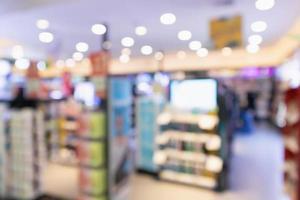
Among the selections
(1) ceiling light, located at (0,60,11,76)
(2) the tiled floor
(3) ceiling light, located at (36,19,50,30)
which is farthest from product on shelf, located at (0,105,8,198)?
(1) ceiling light, located at (0,60,11,76)

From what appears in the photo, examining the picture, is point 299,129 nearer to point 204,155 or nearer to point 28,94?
point 204,155

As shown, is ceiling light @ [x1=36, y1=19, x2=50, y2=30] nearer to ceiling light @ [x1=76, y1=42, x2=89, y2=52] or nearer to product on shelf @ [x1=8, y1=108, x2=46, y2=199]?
ceiling light @ [x1=76, y1=42, x2=89, y2=52]

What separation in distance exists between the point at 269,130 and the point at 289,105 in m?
9.32

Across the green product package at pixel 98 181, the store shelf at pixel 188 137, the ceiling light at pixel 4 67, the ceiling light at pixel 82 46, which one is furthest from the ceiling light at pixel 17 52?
the green product package at pixel 98 181

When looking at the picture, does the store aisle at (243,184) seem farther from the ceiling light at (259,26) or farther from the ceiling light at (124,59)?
the ceiling light at (124,59)

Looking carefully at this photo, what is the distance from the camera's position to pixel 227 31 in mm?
3959

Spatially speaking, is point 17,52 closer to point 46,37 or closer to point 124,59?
point 46,37

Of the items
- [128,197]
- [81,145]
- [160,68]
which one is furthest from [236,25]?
[160,68]

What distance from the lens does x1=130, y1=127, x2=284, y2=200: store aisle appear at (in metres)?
4.67

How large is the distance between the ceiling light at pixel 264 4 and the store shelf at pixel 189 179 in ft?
10.8

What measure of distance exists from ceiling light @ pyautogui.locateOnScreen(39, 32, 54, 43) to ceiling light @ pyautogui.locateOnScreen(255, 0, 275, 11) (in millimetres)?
6177

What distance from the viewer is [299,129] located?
2217 mm

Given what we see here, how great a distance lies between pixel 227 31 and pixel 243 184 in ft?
9.51

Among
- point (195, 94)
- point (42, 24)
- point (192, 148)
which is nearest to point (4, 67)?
point (42, 24)
